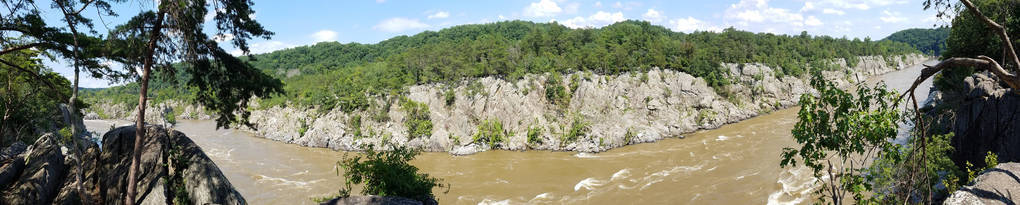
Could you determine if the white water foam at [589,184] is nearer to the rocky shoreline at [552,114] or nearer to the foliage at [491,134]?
the rocky shoreline at [552,114]

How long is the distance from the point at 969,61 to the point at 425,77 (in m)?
41.9

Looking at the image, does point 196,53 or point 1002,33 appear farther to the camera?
point 196,53

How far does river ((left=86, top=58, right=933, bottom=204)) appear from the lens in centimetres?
2067

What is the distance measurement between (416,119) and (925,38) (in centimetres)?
17391

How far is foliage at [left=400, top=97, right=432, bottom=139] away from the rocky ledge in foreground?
2757cm

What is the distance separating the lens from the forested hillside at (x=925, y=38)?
12106cm

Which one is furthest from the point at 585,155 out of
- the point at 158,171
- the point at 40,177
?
the point at 40,177

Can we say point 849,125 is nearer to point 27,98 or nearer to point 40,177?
point 40,177

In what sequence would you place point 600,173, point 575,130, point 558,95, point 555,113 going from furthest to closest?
point 558,95 < point 555,113 < point 575,130 < point 600,173

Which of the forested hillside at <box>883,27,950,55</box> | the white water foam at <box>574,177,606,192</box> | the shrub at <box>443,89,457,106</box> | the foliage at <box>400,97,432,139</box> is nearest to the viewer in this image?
the white water foam at <box>574,177,606,192</box>

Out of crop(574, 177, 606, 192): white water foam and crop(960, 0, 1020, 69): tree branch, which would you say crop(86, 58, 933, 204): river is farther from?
crop(960, 0, 1020, 69): tree branch

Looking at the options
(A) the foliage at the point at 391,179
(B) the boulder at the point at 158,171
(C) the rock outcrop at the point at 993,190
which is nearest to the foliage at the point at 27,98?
(B) the boulder at the point at 158,171

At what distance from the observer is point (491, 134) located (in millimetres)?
35844

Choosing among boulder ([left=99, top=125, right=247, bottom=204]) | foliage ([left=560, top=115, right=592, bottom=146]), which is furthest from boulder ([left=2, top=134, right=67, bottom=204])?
foliage ([left=560, top=115, right=592, bottom=146])
